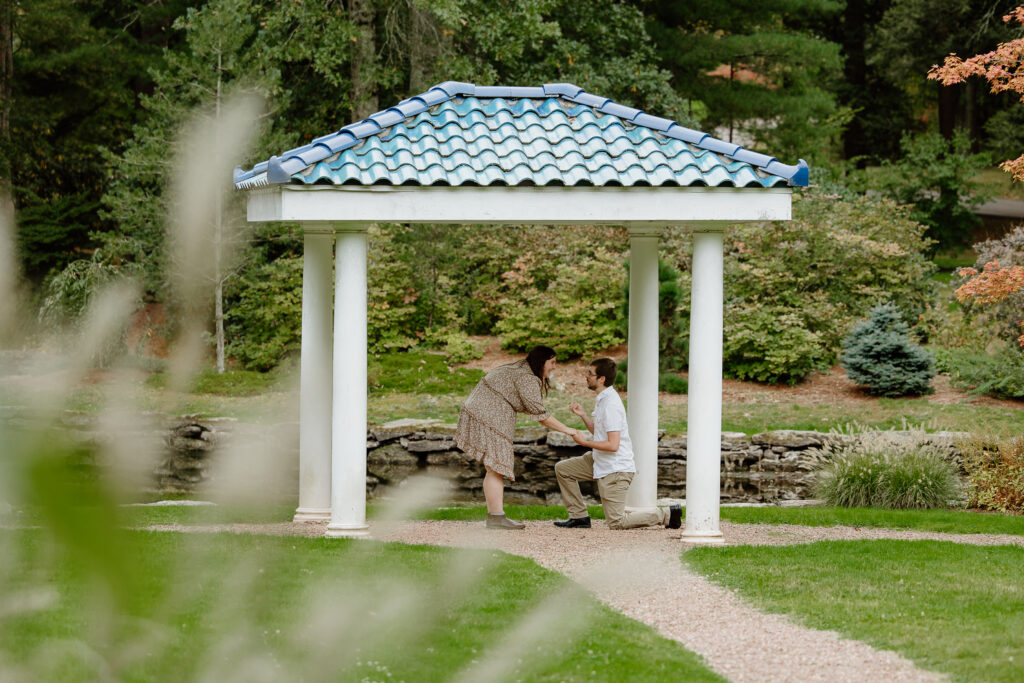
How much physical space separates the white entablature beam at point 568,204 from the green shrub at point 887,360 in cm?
933

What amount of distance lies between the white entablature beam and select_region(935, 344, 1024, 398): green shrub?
9478 mm

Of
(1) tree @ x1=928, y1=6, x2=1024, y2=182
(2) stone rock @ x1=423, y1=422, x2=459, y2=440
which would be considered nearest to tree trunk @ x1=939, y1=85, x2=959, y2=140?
(1) tree @ x1=928, y1=6, x2=1024, y2=182

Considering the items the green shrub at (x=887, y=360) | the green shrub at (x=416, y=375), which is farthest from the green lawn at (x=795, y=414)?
the green shrub at (x=416, y=375)

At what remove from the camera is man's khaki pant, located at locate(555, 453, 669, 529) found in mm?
9727

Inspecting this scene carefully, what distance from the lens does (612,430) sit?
9.57 metres

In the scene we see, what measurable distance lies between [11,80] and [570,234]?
11.3m

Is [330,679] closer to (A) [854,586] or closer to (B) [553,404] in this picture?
(A) [854,586]

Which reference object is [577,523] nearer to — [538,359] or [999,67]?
[538,359]

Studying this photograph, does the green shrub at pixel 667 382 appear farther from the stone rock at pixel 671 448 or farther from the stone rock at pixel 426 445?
the stone rock at pixel 426 445

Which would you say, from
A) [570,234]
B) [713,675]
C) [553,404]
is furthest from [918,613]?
[570,234]

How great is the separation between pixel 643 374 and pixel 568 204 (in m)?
2.28

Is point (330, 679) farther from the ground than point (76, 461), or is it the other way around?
point (76, 461)

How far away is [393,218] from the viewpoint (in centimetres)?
834

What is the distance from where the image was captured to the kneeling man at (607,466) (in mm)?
9562
